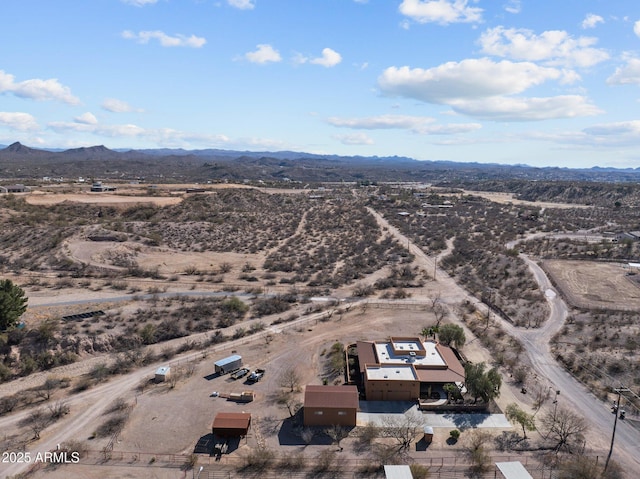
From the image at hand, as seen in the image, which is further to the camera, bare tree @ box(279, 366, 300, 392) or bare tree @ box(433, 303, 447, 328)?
bare tree @ box(433, 303, 447, 328)

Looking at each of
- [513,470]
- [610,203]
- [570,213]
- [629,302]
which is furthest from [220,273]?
[610,203]

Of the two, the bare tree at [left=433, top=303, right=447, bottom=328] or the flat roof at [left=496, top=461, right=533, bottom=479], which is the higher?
the bare tree at [left=433, top=303, right=447, bottom=328]

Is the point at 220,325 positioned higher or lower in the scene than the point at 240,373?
higher

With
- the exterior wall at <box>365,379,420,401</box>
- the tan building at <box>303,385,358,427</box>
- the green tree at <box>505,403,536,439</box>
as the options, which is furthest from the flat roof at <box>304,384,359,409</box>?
the green tree at <box>505,403,536,439</box>

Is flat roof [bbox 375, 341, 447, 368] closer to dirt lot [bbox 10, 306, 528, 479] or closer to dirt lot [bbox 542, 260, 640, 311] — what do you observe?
dirt lot [bbox 10, 306, 528, 479]

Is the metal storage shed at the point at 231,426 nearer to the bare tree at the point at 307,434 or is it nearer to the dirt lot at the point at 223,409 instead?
the dirt lot at the point at 223,409

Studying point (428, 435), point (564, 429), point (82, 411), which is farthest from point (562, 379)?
point (82, 411)

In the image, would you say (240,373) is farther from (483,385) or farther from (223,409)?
(483,385)
